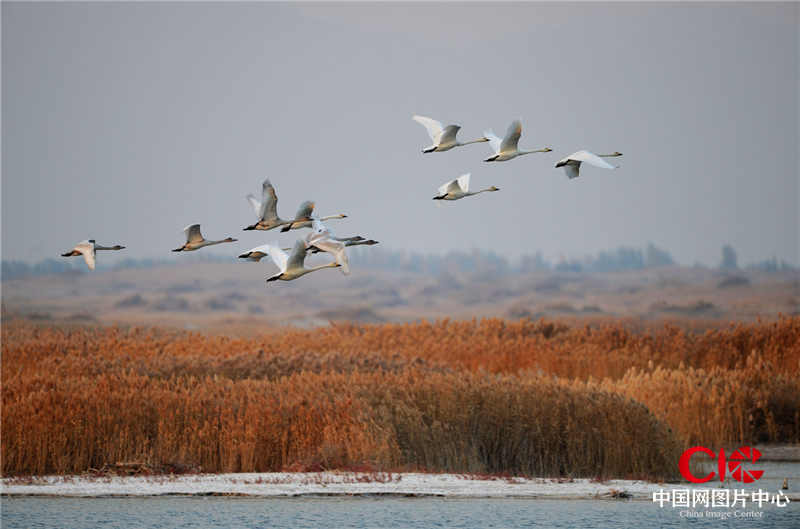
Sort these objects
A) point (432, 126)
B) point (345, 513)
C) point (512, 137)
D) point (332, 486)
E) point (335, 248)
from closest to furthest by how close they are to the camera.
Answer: point (335, 248), point (512, 137), point (432, 126), point (345, 513), point (332, 486)

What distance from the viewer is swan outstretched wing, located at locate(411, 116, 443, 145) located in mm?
7349

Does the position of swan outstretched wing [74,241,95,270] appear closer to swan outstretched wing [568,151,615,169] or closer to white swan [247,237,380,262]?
white swan [247,237,380,262]

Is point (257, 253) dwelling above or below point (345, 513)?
above

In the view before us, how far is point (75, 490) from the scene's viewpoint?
1242 cm

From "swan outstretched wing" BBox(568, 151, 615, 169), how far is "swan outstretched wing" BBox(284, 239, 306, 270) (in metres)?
1.88

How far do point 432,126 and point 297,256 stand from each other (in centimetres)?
173

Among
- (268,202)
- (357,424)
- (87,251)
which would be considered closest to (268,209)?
(268,202)

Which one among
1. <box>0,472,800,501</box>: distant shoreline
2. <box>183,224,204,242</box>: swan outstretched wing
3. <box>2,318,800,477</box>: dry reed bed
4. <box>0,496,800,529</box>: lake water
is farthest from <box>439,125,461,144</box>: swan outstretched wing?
<box>2,318,800,477</box>: dry reed bed

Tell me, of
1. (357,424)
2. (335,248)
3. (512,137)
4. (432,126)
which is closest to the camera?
(335,248)

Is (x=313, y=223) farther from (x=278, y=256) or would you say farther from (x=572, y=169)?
(x=572, y=169)

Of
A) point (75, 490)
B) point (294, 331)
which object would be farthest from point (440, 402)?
point (294, 331)

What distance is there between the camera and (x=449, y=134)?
732cm

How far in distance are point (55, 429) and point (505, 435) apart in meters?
5.72

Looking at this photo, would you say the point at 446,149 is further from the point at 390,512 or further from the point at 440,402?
the point at 440,402
